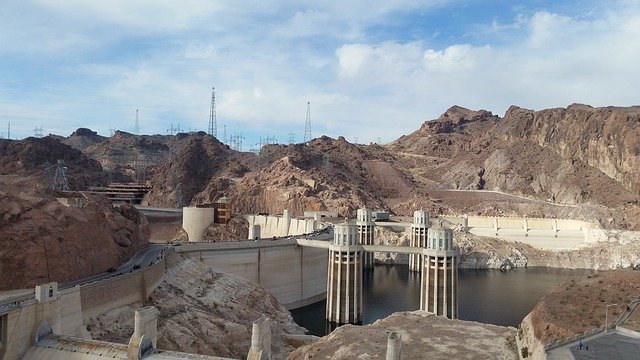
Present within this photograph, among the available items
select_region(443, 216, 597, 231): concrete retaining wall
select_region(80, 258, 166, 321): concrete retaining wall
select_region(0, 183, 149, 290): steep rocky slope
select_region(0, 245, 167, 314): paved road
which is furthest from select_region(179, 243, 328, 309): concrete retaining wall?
select_region(443, 216, 597, 231): concrete retaining wall

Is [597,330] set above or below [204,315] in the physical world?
above

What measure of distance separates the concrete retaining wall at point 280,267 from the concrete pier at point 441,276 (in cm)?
1782

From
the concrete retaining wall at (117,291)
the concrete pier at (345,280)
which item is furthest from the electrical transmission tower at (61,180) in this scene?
the concrete retaining wall at (117,291)

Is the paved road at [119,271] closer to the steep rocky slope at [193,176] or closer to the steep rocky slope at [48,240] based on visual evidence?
the steep rocky slope at [48,240]

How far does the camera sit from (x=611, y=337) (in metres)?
26.4

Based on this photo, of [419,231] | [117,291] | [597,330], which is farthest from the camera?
[419,231]

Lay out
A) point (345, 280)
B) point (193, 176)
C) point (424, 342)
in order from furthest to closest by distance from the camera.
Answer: point (193, 176), point (345, 280), point (424, 342)

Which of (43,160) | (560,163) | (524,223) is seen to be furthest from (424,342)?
(560,163)

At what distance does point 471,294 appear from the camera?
82.0 metres

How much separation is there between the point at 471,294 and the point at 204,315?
49.5 meters

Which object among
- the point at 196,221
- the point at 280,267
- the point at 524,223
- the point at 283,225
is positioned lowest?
the point at 280,267

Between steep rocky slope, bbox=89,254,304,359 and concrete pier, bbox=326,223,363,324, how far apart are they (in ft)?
27.7

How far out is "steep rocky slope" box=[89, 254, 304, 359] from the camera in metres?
39.3

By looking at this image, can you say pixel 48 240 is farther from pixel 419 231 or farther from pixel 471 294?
pixel 419 231
